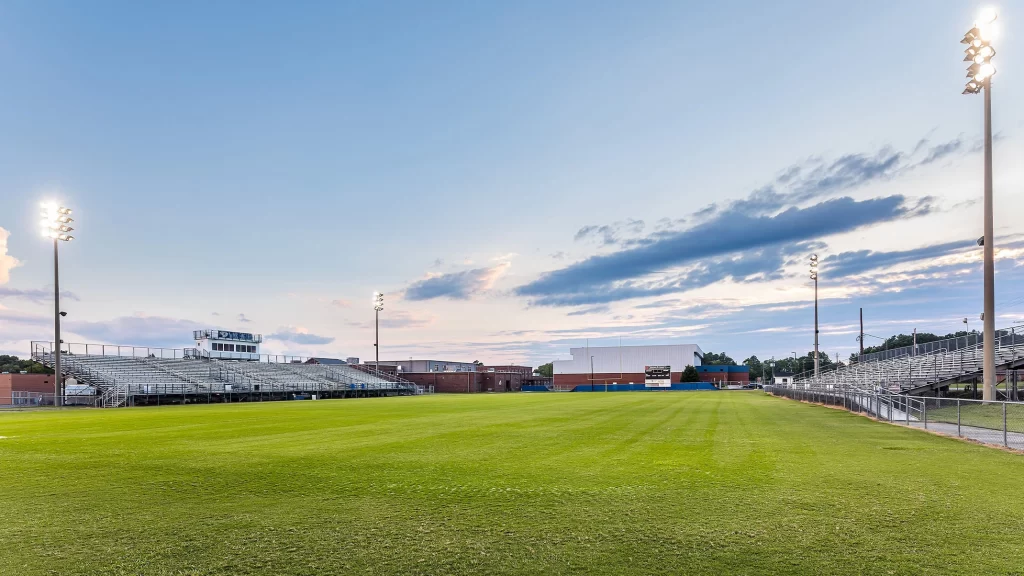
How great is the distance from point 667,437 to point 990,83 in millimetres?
18931

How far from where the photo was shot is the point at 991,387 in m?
21.1

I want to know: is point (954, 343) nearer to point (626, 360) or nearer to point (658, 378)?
point (658, 378)

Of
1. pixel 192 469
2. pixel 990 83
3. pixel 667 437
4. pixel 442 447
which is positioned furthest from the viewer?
pixel 990 83

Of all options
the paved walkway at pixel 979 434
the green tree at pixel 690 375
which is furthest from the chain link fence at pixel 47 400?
the green tree at pixel 690 375

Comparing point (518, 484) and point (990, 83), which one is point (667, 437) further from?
point (990, 83)

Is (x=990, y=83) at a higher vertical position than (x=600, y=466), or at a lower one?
higher

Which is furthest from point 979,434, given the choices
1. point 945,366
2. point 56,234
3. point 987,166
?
point 56,234

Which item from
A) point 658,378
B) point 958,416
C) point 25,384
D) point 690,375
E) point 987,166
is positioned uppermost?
point 987,166

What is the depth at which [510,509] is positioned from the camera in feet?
23.0

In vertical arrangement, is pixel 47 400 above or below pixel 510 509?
below

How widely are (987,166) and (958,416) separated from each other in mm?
11472

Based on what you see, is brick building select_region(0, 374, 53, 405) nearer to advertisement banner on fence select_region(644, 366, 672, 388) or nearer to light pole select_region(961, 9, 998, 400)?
light pole select_region(961, 9, 998, 400)

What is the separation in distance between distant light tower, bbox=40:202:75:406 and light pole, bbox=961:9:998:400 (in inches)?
1874

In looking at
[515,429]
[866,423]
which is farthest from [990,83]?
[515,429]
